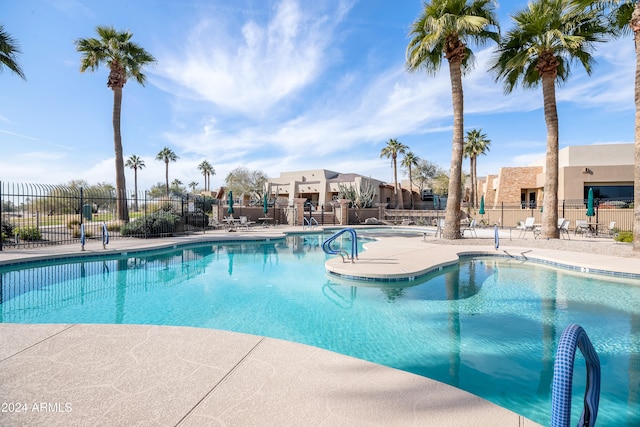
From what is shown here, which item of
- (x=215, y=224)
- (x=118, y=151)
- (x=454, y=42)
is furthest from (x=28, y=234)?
(x=454, y=42)

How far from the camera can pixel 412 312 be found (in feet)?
18.4

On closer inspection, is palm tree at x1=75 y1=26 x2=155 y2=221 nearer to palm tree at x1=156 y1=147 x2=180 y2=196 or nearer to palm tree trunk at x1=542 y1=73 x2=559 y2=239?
palm tree trunk at x1=542 y1=73 x2=559 y2=239

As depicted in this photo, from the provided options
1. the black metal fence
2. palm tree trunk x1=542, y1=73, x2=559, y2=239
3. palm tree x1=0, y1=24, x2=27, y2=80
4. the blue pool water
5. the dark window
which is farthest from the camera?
the dark window

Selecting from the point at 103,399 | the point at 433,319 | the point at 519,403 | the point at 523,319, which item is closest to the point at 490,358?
the point at 519,403

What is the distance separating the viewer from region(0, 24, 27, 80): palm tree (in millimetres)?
12438

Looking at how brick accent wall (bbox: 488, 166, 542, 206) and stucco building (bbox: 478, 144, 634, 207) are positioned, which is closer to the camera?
stucco building (bbox: 478, 144, 634, 207)

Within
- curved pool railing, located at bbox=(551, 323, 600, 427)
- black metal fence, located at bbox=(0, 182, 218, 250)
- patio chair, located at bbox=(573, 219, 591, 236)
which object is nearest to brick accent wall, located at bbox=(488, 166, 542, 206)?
patio chair, located at bbox=(573, 219, 591, 236)

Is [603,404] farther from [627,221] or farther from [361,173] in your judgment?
[361,173]

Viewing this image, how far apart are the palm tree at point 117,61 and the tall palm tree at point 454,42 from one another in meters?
15.9

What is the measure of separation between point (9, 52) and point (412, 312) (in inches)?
724

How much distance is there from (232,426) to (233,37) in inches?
577

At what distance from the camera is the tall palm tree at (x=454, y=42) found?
40.4 ft

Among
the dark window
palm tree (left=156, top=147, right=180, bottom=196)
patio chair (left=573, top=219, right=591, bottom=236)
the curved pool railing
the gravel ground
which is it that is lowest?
the gravel ground

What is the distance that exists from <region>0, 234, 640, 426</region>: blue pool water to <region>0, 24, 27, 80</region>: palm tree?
31.4 ft
